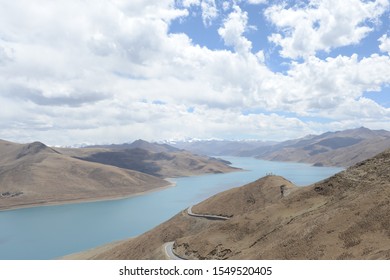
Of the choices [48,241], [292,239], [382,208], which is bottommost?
[48,241]

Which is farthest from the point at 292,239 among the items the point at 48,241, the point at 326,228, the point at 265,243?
Result: the point at 48,241

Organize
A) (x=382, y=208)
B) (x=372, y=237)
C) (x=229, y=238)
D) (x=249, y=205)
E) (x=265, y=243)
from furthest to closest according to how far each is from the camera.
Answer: (x=249, y=205)
(x=229, y=238)
(x=265, y=243)
(x=382, y=208)
(x=372, y=237)

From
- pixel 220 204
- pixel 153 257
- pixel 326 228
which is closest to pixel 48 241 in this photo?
pixel 220 204
